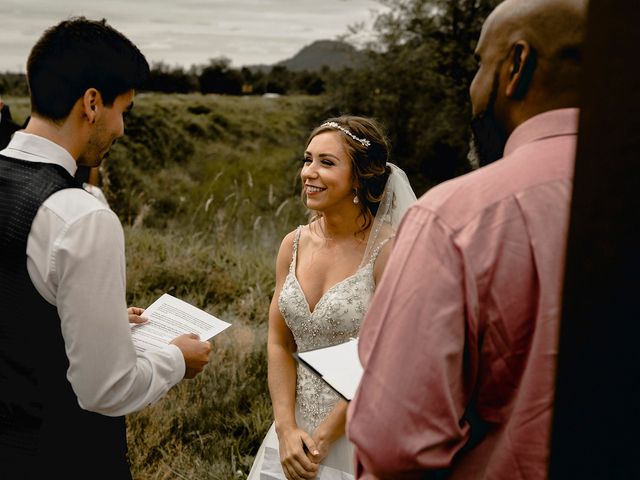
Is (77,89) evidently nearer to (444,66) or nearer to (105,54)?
(105,54)

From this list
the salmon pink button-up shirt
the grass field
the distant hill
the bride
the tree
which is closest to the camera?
the salmon pink button-up shirt

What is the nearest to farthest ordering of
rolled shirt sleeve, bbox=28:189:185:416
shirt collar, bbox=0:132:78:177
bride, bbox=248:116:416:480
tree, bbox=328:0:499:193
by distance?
1. rolled shirt sleeve, bbox=28:189:185:416
2. shirt collar, bbox=0:132:78:177
3. bride, bbox=248:116:416:480
4. tree, bbox=328:0:499:193

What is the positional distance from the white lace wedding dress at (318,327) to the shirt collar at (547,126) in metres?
1.71

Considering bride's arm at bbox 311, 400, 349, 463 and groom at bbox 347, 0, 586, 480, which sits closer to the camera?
groom at bbox 347, 0, 586, 480

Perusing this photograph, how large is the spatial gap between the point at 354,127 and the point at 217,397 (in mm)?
2273

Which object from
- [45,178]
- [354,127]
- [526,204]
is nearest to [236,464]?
[354,127]

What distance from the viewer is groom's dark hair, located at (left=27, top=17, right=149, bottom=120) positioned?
179cm

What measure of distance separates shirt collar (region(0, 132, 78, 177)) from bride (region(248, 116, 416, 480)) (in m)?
1.41

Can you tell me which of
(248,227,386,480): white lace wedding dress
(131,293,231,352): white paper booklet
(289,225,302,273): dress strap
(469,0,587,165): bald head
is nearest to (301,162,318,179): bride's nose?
(289,225,302,273): dress strap

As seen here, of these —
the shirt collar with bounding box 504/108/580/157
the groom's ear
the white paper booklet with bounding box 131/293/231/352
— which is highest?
the shirt collar with bounding box 504/108/580/157

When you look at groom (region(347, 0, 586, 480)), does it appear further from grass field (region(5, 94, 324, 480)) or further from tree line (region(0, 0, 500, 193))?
tree line (region(0, 0, 500, 193))

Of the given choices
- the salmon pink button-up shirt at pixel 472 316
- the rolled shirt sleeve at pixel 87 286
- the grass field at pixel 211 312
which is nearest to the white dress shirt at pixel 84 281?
the rolled shirt sleeve at pixel 87 286

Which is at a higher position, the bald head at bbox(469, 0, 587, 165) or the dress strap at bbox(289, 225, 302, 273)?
the bald head at bbox(469, 0, 587, 165)

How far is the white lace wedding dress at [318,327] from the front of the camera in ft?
9.48
